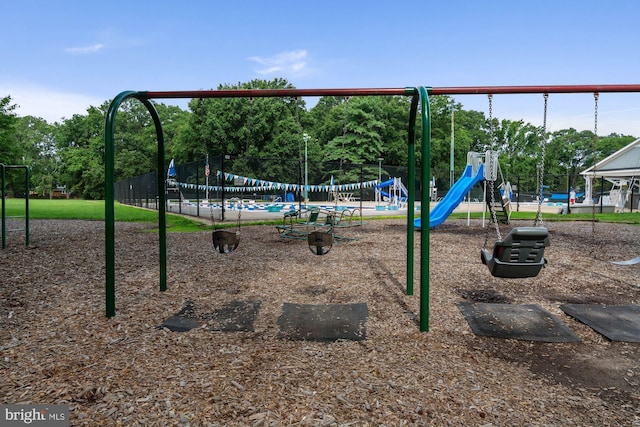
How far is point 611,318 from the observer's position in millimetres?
3965

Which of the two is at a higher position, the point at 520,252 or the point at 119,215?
the point at 520,252

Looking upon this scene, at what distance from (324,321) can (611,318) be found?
2723 mm

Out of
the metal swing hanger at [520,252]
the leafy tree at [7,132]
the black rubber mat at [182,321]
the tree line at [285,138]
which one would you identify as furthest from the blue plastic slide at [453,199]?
the leafy tree at [7,132]

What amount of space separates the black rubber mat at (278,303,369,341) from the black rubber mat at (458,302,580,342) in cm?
101

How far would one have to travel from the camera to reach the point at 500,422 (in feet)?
7.24

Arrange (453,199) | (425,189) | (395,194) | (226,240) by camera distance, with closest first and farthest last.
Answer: (425,189) < (226,240) < (453,199) < (395,194)

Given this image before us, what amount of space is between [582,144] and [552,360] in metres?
56.8

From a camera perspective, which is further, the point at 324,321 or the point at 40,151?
the point at 40,151

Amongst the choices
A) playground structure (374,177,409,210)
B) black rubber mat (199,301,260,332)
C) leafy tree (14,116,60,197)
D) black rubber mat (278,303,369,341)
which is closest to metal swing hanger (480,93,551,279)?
black rubber mat (278,303,369,341)

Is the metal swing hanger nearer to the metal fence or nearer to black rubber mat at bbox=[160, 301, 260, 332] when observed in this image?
black rubber mat at bbox=[160, 301, 260, 332]

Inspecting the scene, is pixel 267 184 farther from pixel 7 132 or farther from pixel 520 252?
pixel 520 252

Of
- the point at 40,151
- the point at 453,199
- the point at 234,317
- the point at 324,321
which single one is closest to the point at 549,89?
the point at 324,321

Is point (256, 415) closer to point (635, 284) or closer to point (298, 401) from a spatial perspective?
point (298, 401)

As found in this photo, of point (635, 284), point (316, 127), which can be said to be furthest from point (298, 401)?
point (316, 127)
